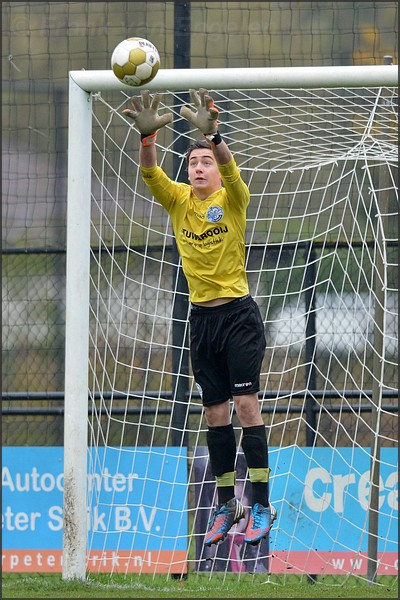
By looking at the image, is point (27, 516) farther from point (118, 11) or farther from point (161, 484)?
point (118, 11)

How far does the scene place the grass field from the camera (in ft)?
20.2

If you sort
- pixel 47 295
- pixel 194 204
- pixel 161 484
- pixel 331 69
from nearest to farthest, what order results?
1. pixel 194 204
2. pixel 331 69
3. pixel 161 484
4. pixel 47 295

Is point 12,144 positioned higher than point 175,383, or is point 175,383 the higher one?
point 12,144

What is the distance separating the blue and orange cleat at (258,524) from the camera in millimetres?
5469

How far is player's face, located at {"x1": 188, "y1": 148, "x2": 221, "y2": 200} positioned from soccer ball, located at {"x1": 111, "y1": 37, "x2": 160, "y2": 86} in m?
0.50

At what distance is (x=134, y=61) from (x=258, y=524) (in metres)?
2.56

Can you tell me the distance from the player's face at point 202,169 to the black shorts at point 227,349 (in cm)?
66

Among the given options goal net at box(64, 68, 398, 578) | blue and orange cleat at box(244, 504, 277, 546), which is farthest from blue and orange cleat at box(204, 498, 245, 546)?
goal net at box(64, 68, 398, 578)

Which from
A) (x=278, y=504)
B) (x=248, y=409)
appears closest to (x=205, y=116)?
(x=248, y=409)

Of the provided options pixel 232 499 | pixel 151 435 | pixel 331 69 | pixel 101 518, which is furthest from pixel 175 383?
pixel 331 69

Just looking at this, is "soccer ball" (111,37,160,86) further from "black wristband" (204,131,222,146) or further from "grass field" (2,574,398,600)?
"grass field" (2,574,398,600)

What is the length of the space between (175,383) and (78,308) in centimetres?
143

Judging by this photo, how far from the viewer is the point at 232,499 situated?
5758mm

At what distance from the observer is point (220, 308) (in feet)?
18.4
